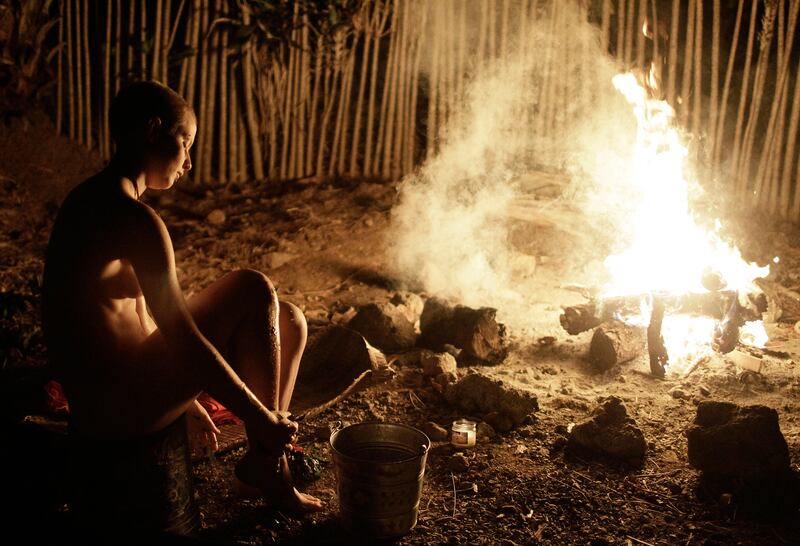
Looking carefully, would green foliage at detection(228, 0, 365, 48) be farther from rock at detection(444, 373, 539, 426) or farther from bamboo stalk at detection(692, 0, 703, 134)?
rock at detection(444, 373, 539, 426)

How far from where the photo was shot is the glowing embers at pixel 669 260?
447 centimetres

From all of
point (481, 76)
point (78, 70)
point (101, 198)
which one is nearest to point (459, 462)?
point (101, 198)

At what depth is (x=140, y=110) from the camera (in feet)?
7.44

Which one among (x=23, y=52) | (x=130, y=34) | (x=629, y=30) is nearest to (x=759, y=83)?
(x=629, y=30)

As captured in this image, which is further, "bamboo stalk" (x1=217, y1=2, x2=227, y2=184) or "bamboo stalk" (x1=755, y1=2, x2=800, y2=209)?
"bamboo stalk" (x1=217, y1=2, x2=227, y2=184)

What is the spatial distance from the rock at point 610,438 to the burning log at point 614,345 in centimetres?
101

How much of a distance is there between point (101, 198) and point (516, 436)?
2413 millimetres

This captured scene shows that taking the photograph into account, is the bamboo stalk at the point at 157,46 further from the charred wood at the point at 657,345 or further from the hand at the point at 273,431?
the hand at the point at 273,431

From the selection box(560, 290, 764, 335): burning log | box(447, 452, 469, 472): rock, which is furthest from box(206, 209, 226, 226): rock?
box(447, 452, 469, 472): rock

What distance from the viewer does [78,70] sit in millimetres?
7582

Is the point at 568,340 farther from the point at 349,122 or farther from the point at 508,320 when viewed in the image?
the point at 349,122

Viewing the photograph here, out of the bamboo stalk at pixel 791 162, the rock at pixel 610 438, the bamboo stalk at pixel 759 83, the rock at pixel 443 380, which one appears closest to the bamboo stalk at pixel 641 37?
the bamboo stalk at pixel 759 83

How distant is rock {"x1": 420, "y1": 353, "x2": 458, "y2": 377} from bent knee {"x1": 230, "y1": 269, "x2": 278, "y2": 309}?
68.0 inches

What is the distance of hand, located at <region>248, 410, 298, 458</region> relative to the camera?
2293 millimetres
